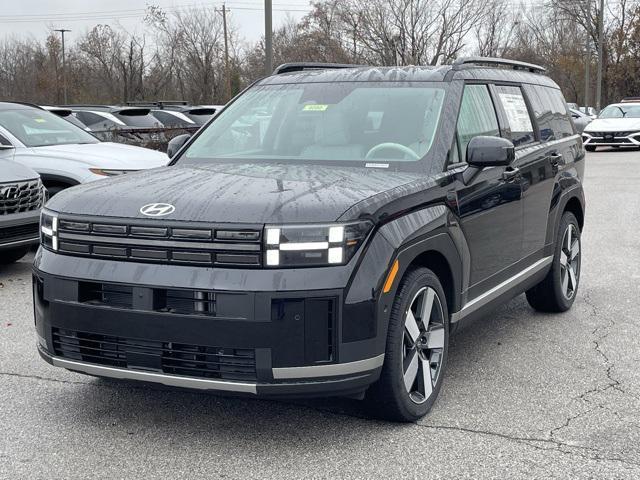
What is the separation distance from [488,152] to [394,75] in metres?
0.93

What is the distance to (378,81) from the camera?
5.21 meters

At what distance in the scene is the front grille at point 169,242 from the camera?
3.63m

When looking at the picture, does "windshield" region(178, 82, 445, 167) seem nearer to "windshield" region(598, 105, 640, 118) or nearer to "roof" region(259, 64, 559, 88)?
"roof" region(259, 64, 559, 88)

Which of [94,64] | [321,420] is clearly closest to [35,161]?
[321,420]

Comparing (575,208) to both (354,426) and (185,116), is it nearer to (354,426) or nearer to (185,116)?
(354,426)

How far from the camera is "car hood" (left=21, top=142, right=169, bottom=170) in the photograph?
9.47m

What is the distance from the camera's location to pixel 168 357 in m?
3.73

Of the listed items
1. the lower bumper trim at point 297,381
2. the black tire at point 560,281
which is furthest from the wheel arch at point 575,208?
the lower bumper trim at point 297,381

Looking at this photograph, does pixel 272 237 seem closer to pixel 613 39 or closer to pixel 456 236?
pixel 456 236

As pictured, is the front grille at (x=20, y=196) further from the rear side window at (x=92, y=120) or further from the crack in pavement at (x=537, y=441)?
the rear side window at (x=92, y=120)

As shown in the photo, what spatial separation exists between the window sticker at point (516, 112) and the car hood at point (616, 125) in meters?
21.6

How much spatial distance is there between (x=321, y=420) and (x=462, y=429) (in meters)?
0.70

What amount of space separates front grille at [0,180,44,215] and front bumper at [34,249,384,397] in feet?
14.9

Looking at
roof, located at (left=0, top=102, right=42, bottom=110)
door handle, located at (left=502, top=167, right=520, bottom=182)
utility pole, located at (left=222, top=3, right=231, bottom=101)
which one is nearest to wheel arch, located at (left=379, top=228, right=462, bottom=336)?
door handle, located at (left=502, top=167, right=520, bottom=182)
